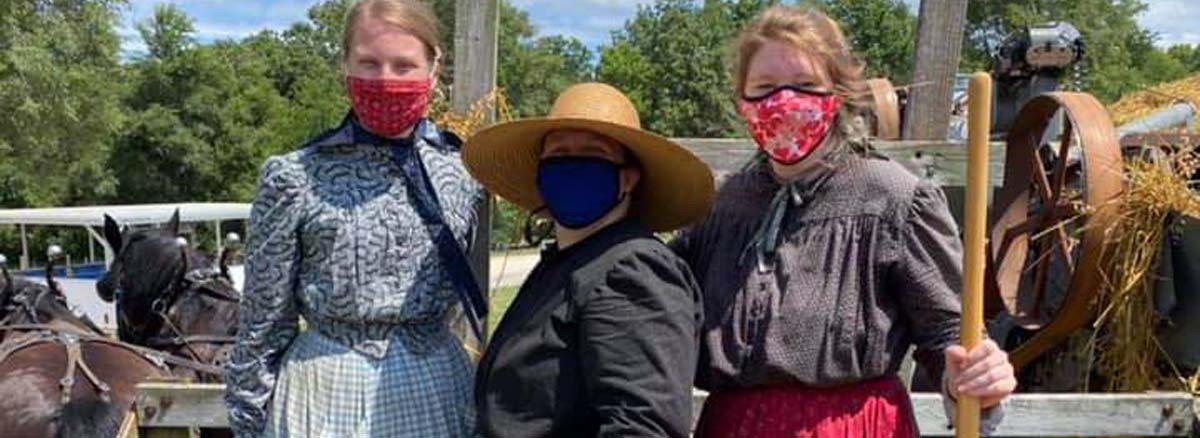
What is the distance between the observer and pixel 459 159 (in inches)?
95.0

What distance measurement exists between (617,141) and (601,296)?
0.30 meters

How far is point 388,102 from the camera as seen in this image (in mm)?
2219

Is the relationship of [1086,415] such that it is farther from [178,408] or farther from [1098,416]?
[178,408]

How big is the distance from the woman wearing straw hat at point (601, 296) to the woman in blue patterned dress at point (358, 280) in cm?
28

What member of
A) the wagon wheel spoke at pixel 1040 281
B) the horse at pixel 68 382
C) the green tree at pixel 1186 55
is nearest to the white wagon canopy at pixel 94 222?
the horse at pixel 68 382

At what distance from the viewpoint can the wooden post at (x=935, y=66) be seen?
2.79m

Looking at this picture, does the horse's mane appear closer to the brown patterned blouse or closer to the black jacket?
the black jacket

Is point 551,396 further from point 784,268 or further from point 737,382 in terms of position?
point 784,268

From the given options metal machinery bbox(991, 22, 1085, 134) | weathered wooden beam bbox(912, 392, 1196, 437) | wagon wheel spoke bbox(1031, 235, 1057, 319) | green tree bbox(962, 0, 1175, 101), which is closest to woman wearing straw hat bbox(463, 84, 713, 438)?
weathered wooden beam bbox(912, 392, 1196, 437)

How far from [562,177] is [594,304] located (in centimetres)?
24

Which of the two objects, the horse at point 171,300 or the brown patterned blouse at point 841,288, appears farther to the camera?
the horse at point 171,300

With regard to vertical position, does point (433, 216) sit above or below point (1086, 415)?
above

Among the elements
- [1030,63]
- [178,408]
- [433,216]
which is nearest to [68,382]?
[178,408]

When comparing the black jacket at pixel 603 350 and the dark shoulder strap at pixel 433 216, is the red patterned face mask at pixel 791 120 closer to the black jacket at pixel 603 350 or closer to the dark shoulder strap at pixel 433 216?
the black jacket at pixel 603 350
